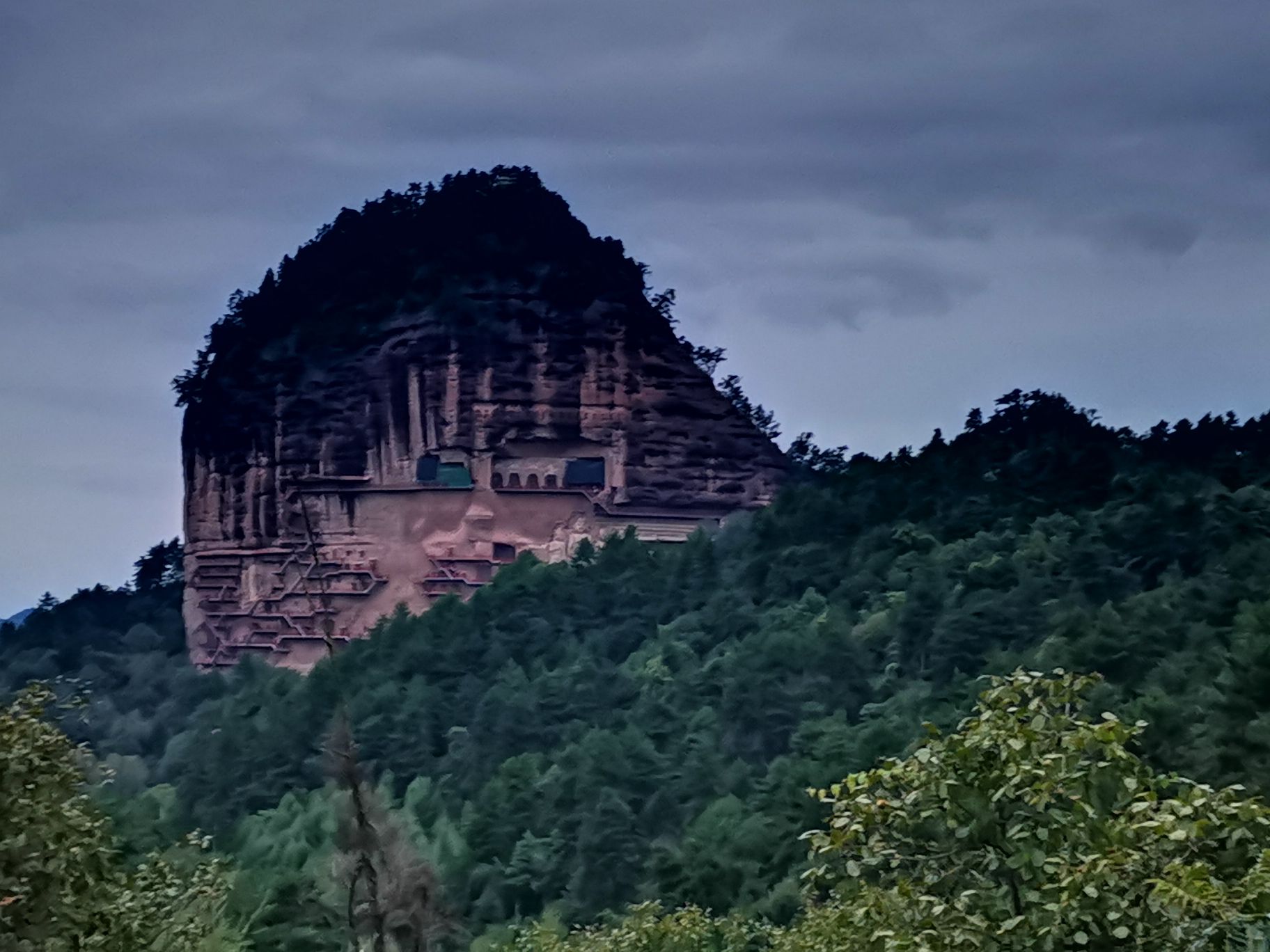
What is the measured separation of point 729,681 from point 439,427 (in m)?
21.4

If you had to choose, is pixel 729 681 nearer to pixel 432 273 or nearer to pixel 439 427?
pixel 439 427

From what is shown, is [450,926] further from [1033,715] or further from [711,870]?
[1033,715]

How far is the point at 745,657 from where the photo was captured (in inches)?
2280

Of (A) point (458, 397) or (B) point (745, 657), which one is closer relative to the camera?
(B) point (745, 657)

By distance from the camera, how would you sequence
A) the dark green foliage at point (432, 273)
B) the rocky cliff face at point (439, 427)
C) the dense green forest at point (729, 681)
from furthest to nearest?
the dark green foliage at point (432, 273) → the rocky cliff face at point (439, 427) → the dense green forest at point (729, 681)

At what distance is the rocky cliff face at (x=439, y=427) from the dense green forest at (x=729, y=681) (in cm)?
193

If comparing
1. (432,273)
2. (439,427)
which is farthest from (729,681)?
(432,273)

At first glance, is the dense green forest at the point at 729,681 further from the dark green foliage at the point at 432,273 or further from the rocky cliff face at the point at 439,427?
the dark green foliage at the point at 432,273

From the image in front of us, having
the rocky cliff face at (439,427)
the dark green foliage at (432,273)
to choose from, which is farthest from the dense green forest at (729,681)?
the dark green foliage at (432,273)

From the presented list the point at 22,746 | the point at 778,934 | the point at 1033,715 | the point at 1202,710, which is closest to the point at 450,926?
the point at 778,934

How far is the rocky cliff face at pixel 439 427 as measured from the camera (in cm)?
7288

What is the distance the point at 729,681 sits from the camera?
2222 inches

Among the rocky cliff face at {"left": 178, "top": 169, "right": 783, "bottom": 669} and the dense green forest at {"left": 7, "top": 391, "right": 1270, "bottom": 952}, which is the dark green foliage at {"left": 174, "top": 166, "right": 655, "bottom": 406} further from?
the dense green forest at {"left": 7, "top": 391, "right": 1270, "bottom": 952}

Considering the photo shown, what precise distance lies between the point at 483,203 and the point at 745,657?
1188 inches
